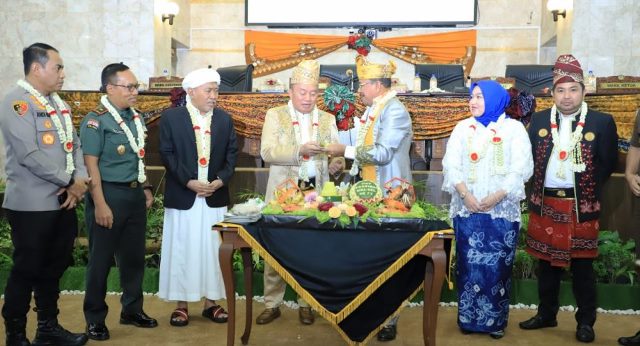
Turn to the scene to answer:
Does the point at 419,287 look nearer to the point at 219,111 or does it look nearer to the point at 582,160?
the point at 582,160

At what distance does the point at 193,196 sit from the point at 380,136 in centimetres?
134

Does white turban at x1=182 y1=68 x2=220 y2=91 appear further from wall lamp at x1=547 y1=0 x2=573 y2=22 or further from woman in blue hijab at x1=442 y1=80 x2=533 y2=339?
wall lamp at x1=547 y1=0 x2=573 y2=22

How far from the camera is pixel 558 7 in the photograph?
1052 cm

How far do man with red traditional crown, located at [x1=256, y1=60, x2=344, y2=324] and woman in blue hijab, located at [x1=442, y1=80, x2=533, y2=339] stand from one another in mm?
841

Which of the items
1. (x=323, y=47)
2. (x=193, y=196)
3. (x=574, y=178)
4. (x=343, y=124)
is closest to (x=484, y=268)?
(x=574, y=178)

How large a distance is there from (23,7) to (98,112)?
22.6 ft

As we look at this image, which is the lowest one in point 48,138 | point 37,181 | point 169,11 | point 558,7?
point 37,181

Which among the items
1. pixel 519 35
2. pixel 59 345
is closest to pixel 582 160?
pixel 59 345

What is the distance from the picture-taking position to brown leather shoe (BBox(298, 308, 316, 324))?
453 cm

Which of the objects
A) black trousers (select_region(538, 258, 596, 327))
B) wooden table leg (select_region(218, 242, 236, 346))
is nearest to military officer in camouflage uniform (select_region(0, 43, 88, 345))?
wooden table leg (select_region(218, 242, 236, 346))

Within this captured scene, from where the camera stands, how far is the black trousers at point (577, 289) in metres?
4.30

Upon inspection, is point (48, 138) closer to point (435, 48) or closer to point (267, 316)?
point (267, 316)

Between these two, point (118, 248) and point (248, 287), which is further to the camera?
point (118, 248)

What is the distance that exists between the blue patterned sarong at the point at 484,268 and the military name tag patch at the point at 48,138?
2585 millimetres
